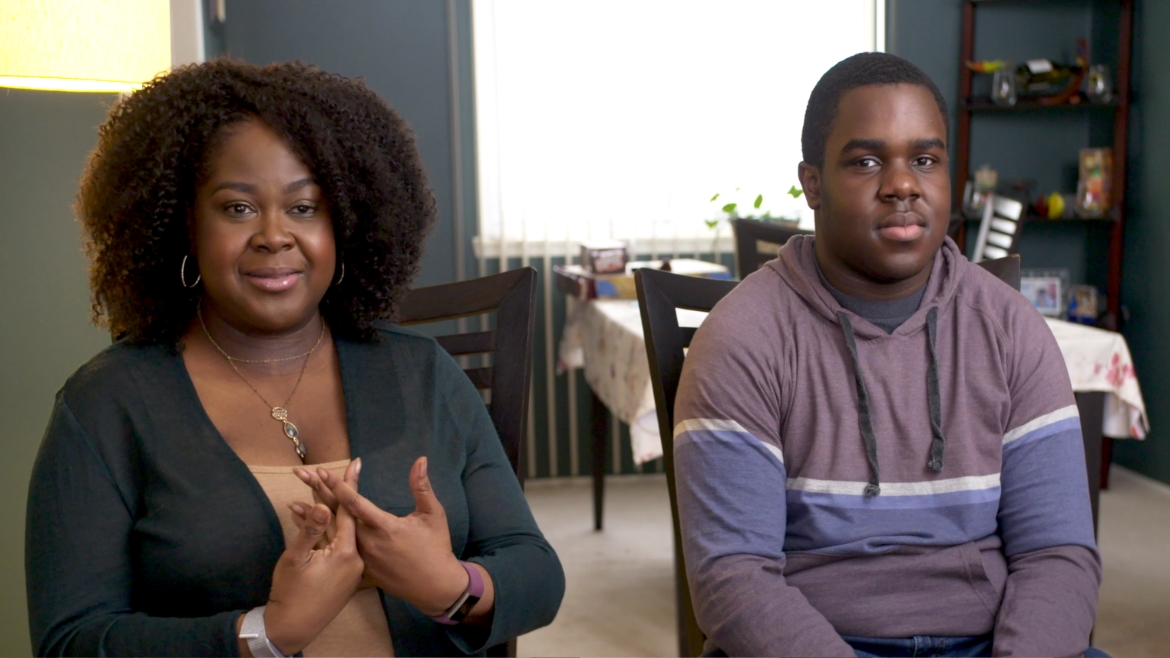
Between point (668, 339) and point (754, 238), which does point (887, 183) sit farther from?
point (754, 238)

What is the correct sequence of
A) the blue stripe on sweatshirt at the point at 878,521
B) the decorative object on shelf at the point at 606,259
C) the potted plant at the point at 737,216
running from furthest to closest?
the potted plant at the point at 737,216
the decorative object on shelf at the point at 606,259
the blue stripe on sweatshirt at the point at 878,521

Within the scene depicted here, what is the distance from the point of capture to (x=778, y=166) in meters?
4.11

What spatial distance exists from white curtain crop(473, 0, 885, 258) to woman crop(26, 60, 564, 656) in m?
2.69

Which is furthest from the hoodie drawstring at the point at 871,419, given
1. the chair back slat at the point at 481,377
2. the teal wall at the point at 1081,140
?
the teal wall at the point at 1081,140

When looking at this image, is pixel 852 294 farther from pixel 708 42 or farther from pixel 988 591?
pixel 708 42

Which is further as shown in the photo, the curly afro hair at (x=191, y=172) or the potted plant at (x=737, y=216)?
the potted plant at (x=737, y=216)

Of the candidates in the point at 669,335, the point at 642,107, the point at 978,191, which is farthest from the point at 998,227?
the point at 669,335

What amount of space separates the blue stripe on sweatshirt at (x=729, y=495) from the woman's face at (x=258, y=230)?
0.50 m

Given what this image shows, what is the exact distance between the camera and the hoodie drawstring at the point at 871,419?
1248mm

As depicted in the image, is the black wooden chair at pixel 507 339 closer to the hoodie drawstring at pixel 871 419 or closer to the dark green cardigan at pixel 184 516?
the dark green cardigan at pixel 184 516

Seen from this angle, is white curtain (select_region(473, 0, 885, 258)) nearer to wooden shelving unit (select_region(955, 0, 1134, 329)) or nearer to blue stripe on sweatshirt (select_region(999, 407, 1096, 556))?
wooden shelving unit (select_region(955, 0, 1134, 329))

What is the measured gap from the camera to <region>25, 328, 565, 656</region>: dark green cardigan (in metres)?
1.05

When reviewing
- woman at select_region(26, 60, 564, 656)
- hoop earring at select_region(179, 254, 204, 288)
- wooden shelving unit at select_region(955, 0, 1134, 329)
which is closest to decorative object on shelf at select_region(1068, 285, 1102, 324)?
wooden shelving unit at select_region(955, 0, 1134, 329)

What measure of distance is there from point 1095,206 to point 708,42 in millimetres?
1595
